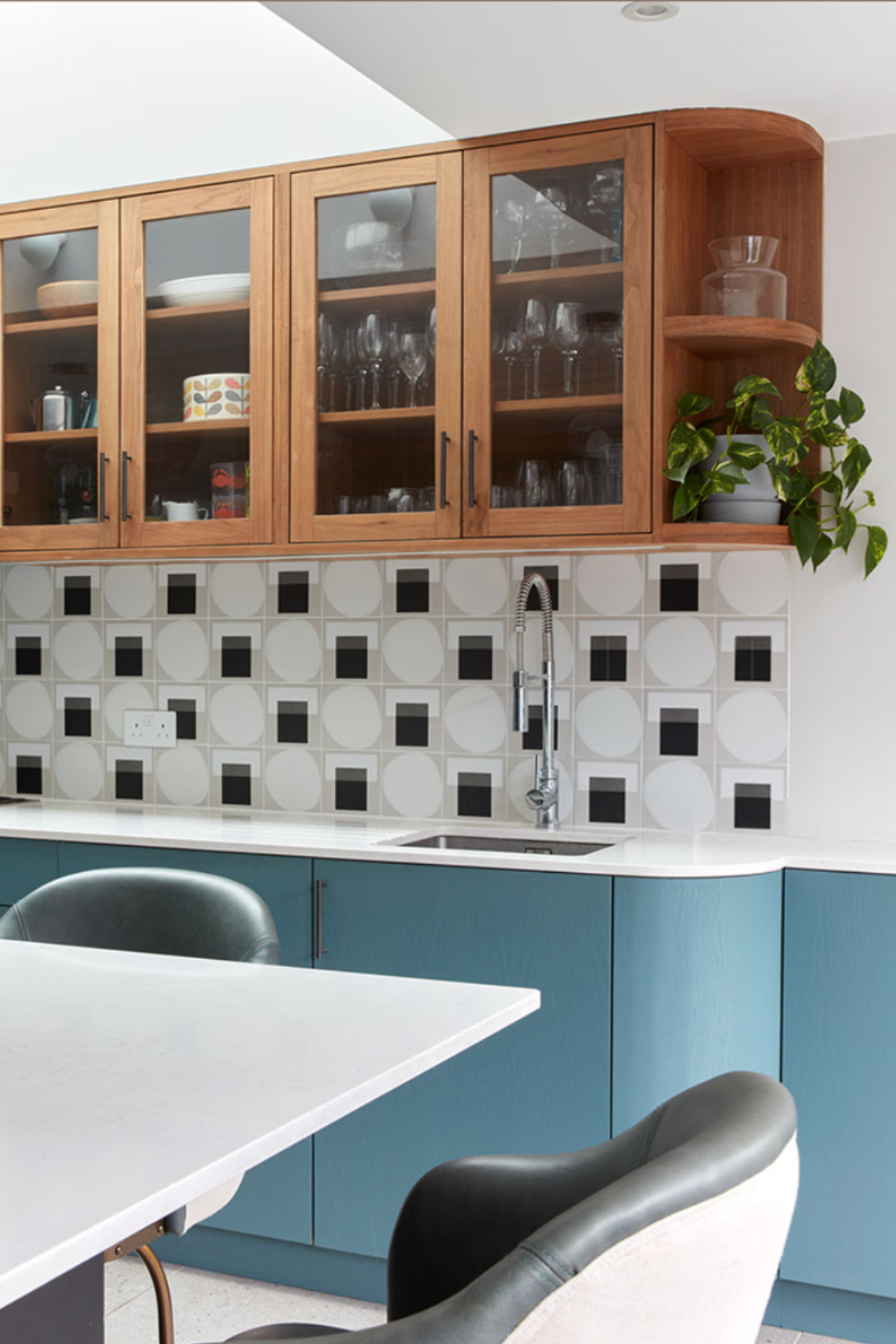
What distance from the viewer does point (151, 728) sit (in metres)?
3.57

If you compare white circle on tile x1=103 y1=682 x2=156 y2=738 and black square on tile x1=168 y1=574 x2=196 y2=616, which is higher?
black square on tile x1=168 y1=574 x2=196 y2=616

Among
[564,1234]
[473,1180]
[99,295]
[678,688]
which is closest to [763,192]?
[678,688]

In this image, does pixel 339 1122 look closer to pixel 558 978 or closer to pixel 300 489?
pixel 558 978

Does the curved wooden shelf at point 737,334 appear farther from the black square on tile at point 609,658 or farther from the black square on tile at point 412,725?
the black square on tile at point 412,725

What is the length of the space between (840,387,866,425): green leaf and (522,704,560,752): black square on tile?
0.87 meters

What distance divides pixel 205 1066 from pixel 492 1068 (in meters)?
1.46

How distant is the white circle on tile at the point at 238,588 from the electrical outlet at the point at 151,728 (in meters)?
0.31

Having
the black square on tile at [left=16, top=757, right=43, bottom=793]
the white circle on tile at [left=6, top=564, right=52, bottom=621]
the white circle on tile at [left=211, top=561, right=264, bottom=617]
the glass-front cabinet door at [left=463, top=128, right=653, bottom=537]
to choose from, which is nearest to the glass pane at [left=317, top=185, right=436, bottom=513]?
the glass-front cabinet door at [left=463, top=128, right=653, bottom=537]

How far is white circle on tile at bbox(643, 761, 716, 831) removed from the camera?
3.03m

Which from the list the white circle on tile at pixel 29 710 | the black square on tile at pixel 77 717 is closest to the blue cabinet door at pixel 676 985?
the black square on tile at pixel 77 717

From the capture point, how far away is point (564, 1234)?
0.91m

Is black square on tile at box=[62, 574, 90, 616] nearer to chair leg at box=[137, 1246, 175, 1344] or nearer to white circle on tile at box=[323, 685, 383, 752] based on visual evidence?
white circle on tile at box=[323, 685, 383, 752]

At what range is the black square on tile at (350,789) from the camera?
3.34 m

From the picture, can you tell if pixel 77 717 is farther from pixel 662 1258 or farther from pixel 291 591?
pixel 662 1258
